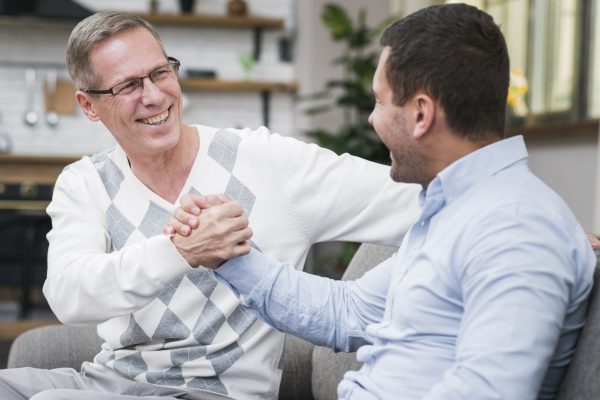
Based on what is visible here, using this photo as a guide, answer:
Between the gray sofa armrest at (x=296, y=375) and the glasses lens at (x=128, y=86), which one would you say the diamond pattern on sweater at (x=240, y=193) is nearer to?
the glasses lens at (x=128, y=86)

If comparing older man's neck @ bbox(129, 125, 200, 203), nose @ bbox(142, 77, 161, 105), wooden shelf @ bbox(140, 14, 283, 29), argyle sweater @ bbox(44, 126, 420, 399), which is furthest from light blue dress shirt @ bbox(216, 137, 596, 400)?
wooden shelf @ bbox(140, 14, 283, 29)

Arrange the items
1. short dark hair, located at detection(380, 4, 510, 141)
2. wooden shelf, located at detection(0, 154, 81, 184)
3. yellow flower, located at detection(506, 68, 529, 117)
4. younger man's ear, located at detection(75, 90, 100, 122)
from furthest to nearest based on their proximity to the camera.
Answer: wooden shelf, located at detection(0, 154, 81, 184) < yellow flower, located at detection(506, 68, 529, 117) < younger man's ear, located at detection(75, 90, 100, 122) < short dark hair, located at detection(380, 4, 510, 141)

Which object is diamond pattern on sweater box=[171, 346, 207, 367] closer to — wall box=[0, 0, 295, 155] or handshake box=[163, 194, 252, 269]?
handshake box=[163, 194, 252, 269]

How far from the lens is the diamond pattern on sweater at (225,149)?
1.77m

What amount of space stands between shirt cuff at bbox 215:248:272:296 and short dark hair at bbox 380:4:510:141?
1.33 ft

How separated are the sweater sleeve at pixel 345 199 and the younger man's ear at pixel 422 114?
20.8 inches

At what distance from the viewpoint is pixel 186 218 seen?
1.49 metres

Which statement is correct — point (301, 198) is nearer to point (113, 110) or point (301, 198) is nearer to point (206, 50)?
point (113, 110)

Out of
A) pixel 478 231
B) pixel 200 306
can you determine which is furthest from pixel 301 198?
pixel 478 231

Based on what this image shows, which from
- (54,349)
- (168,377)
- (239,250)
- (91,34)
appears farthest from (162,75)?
(54,349)

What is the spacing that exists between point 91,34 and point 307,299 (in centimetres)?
73

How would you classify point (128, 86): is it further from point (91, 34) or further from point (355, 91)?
point (355, 91)

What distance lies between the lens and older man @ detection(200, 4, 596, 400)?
103 centimetres

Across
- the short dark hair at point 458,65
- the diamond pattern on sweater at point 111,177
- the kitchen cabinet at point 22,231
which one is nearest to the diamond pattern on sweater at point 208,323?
the diamond pattern on sweater at point 111,177
